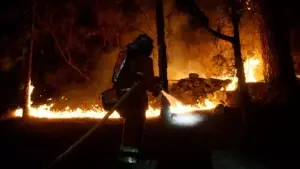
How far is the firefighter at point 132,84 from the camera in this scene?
591 centimetres

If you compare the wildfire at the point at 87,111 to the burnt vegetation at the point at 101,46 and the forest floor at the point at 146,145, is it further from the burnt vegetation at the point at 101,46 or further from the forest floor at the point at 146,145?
the forest floor at the point at 146,145

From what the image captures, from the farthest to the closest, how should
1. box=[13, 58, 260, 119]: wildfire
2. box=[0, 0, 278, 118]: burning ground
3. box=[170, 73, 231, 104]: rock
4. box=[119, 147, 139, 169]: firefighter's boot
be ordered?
box=[0, 0, 278, 118]: burning ground
box=[170, 73, 231, 104]: rock
box=[13, 58, 260, 119]: wildfire
box=[119, 147, 139, 169]: firefighter's boot

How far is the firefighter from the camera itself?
5.91 meters

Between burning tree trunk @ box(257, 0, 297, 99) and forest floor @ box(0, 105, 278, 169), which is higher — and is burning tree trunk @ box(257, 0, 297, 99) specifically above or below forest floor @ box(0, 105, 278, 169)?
above

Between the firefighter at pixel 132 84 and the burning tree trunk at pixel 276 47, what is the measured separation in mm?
8022

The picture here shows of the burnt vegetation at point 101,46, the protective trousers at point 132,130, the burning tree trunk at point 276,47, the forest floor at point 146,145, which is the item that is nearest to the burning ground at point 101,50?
the burnt vegetation at point 101,46

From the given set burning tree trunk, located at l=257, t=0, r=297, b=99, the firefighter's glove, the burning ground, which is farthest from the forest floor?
the burning ground

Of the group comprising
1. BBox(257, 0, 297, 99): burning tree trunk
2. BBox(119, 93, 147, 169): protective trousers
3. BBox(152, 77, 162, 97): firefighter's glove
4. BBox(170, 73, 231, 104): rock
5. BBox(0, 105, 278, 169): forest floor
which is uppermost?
BBox(257, 0, 297, 99): burning tree trunk

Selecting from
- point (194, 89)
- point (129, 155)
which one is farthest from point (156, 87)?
point (194, 89)

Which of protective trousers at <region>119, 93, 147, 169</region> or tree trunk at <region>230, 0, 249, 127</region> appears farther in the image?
tree trunk at <region>230, 0, 249, 127</region>

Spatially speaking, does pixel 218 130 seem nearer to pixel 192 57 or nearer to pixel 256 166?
pixel 256 166

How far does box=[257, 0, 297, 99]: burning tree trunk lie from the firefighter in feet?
26.3

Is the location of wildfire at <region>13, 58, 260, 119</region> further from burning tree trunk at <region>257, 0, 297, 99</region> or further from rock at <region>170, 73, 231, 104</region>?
burning tree trunk at <region>257, 0, 297, 99</region>

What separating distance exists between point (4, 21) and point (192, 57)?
483 inches
